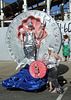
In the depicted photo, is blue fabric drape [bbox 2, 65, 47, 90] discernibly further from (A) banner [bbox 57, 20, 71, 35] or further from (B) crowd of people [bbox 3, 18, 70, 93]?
(A) banner [bbox 57, 20, 71, 35]

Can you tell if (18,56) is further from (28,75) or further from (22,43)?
(28,75)

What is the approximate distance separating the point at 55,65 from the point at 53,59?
20 cm

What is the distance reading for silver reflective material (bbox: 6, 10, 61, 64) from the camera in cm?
573

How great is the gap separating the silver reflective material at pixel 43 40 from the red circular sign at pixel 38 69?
815 millimetres

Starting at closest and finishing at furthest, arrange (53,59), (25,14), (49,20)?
(53,59) → (49,20) → (25,14)

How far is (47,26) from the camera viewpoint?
5.86 meters

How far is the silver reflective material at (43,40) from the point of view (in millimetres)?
5734

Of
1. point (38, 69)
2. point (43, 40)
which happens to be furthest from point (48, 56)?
point (43, 40)

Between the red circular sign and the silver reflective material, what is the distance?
815 mm

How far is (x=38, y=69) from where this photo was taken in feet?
16.6

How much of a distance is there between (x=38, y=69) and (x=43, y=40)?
1.45 meters

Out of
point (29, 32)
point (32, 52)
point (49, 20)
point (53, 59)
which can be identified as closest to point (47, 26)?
point (49, 20)

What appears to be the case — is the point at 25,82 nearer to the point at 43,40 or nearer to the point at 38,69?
the point at 38,69

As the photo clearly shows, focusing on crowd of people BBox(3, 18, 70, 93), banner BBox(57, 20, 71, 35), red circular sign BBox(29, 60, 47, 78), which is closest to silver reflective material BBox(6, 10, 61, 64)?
crowd of people BBox(3, 18, 70, 93)
